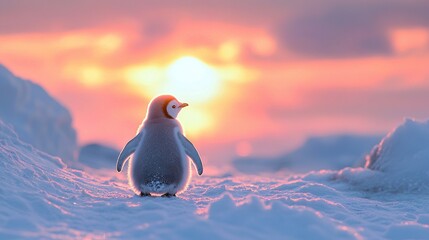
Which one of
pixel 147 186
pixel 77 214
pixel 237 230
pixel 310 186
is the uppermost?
pixel 310 186

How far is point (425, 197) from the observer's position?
980 cm

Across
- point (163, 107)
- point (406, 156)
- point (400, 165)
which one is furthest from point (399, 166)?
point (163, 107)

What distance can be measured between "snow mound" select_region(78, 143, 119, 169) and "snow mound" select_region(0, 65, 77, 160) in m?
2.66

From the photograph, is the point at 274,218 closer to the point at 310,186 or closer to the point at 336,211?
→ the point at 336,211

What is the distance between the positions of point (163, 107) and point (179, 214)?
2.34 m

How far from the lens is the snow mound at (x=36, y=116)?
52.6 feet

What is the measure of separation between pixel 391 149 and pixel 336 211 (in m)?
4.48

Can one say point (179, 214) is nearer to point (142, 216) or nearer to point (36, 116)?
point (142, 216)

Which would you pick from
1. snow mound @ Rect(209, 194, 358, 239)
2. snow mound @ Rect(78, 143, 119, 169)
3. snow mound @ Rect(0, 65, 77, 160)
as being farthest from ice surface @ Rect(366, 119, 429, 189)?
snow mound @ Rect(78, 143, 119, 169)

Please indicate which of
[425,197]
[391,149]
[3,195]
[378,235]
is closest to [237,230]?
[378,235]

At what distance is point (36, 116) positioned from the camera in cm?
1750

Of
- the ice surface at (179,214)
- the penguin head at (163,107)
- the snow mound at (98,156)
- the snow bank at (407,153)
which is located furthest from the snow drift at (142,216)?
the snow mound at (98,156)

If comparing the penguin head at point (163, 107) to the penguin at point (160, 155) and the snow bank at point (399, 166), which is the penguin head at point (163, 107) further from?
the snow bank at point (399, 166)

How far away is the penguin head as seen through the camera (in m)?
8.78
